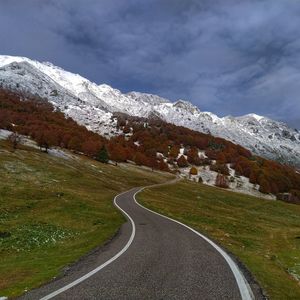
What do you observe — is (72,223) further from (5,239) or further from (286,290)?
(286,290)

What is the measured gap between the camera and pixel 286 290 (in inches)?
586

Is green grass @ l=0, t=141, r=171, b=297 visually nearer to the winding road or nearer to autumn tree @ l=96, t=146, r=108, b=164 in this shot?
the winding road

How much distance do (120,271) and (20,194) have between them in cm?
4584

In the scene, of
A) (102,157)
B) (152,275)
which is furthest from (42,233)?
(102,157)

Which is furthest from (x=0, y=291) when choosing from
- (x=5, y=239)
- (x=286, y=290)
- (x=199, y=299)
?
→ (x=5, y=239)

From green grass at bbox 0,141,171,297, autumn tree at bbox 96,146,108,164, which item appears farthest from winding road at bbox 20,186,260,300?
autumn tree at bbox 96,146,108,164

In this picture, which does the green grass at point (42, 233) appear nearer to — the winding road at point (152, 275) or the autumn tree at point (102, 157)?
the winding road at point (152, 275)

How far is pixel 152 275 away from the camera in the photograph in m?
14.6

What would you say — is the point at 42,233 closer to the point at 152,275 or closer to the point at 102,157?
the point at 152,275

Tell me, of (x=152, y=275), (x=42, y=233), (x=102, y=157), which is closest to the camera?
(x=152, y=275)

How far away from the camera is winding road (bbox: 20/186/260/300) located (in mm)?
12102

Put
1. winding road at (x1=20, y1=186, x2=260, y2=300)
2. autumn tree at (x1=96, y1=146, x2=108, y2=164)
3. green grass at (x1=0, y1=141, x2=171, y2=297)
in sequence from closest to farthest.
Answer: winding road at (x1=20, y1=186, x2=260, y2=300) → green grass at (x1=0, y1=141, x2=171, y2=297) → autumn tree at (x1=96, y1=146, x2=108, y2=164)

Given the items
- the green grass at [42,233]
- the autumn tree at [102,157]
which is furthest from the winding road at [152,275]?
the autumn tree at [102,157]

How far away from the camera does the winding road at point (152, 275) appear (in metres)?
12.1
